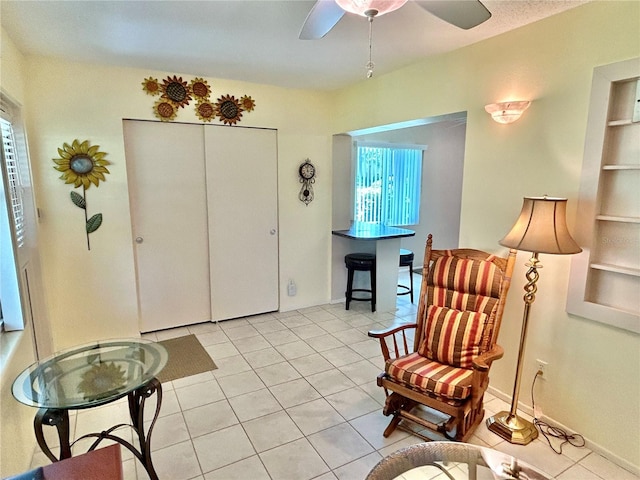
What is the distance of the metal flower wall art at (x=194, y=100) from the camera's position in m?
3.33

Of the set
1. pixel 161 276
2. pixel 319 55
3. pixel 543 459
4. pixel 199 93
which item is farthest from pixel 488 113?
pixel 161 276

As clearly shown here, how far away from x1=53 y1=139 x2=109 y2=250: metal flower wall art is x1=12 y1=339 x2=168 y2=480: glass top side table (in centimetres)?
152

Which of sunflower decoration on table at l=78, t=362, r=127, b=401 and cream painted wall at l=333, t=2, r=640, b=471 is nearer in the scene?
sunflower decoration on table at l=78, t=362, r=127, b=401

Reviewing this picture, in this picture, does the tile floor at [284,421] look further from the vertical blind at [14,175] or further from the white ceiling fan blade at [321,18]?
the white ceiling fan blade at [321,18]

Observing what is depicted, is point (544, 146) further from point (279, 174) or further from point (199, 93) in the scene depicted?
point (199, 93)

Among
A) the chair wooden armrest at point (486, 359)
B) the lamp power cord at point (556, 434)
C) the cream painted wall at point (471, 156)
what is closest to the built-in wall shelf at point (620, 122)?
the cream painted wall at point (471, 156)

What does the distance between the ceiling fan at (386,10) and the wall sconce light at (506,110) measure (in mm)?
824

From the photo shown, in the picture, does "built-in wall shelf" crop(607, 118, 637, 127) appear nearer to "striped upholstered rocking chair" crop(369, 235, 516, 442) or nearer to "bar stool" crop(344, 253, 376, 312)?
"striped upholstered rocking chair" crop(369, 235, 516, 442)

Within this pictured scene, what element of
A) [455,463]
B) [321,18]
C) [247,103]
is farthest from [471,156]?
[247,103]

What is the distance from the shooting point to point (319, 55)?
2852 millimetres

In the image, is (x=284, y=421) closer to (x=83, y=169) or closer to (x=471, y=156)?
(x=471, y=156)

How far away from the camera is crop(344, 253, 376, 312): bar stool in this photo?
417cm

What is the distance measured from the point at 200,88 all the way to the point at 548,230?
3.12m

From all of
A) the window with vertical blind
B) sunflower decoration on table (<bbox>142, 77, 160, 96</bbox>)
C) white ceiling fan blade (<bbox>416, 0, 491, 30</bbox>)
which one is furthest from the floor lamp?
the window with vertical blind
